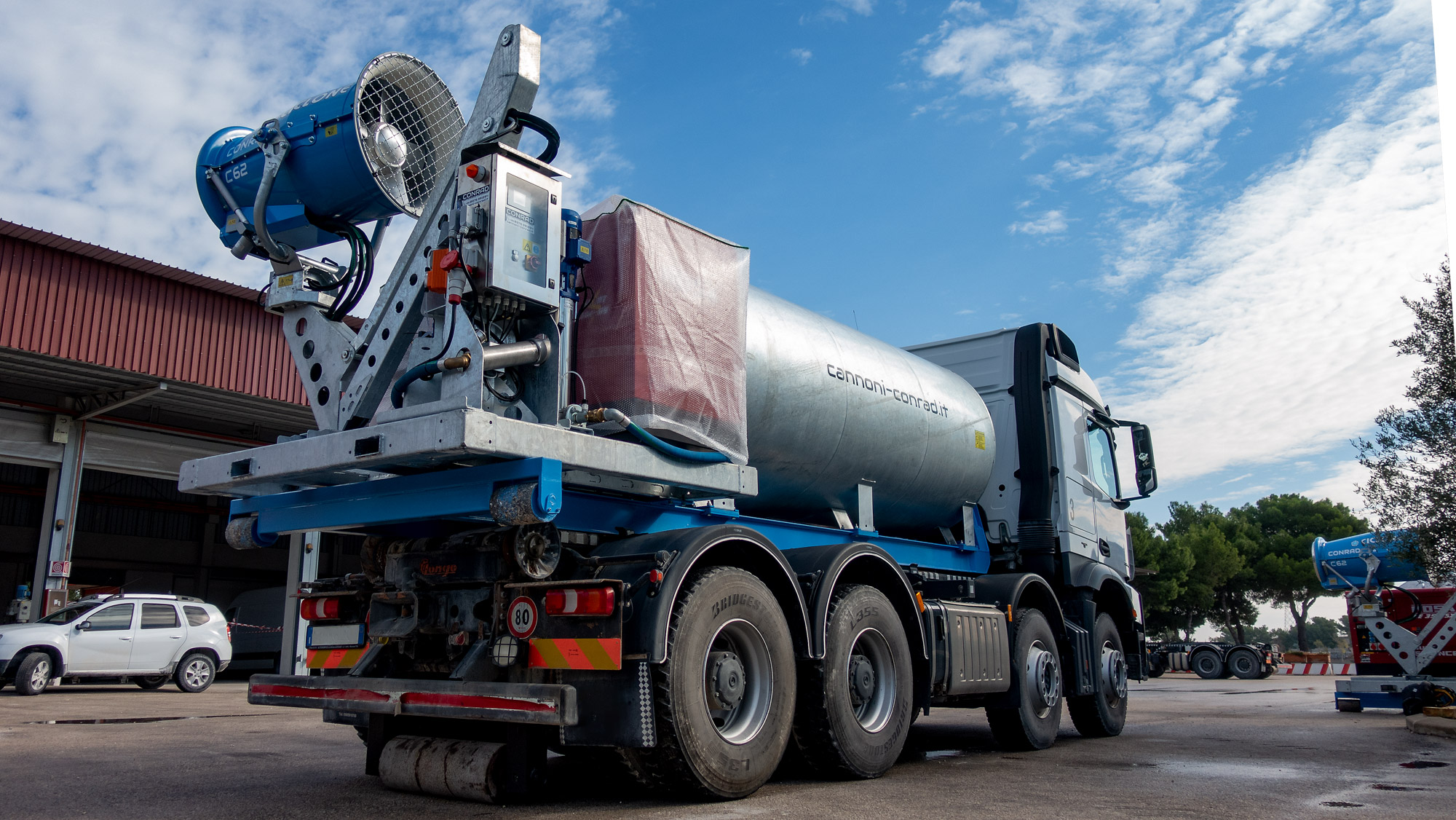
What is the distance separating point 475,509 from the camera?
14.3ft

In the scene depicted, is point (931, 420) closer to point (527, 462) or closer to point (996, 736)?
point (996, 736)

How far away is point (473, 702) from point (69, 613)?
583 inches

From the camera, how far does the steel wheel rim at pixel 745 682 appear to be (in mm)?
4859

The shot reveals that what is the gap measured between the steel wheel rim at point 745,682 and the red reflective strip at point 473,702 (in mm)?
944

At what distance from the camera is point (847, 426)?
6.75 m

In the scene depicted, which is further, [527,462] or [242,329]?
[242,329]

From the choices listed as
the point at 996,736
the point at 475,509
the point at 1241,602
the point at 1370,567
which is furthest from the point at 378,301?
the point at 1241,602

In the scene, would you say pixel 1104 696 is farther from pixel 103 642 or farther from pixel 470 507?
pixel 103 642

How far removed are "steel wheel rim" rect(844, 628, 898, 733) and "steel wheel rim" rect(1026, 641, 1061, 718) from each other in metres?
2.25

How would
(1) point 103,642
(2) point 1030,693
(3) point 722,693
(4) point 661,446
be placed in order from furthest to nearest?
(1) point 103,642 → (2) point 1030,693 → (4) point 661,446 → (3) point 722,693

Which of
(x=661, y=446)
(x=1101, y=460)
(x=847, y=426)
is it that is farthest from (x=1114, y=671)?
(x=661, y=446)

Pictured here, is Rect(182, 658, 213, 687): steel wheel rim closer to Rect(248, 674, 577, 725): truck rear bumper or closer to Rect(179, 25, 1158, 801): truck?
Rect(179, 25, 1158, 801): truck

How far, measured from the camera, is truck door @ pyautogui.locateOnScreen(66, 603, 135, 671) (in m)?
15.2

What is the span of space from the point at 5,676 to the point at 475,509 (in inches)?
558
